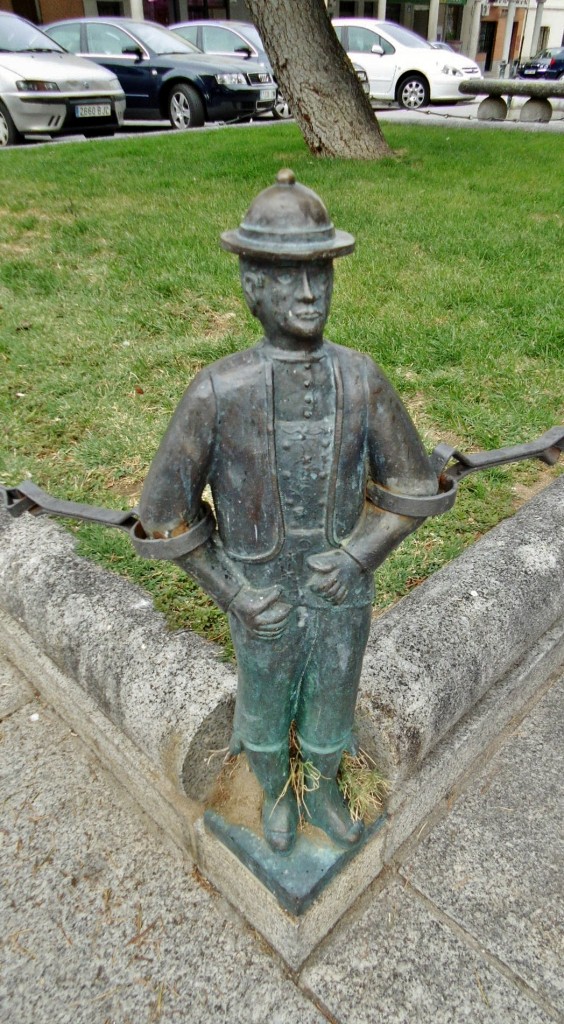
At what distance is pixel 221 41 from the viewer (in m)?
13.7

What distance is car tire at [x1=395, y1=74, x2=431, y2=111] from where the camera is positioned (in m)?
14.2

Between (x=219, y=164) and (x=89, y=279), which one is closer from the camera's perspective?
(x=89, y=279)

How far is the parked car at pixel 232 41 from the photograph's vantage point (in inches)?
517

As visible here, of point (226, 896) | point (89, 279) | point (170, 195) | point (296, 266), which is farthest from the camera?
point (170, 195)

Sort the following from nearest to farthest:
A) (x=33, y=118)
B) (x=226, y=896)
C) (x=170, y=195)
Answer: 1. (x=226, y=896)
2. (x=170, y=195)
3. (x=33, y=118)

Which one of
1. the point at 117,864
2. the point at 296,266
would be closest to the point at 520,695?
the point at 117,864

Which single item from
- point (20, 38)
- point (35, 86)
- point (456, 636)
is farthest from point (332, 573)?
point (20, 38)

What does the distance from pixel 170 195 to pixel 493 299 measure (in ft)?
11.5

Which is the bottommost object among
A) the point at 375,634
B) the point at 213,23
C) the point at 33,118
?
the point at 375,634

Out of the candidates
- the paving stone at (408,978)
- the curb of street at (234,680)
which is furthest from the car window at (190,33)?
the paving stone at (408,978)

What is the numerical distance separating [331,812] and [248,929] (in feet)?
1.29

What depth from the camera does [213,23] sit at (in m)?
13.9

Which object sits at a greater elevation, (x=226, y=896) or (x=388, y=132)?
(x=388, y=132)

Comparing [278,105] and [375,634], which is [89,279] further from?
[278,105]
